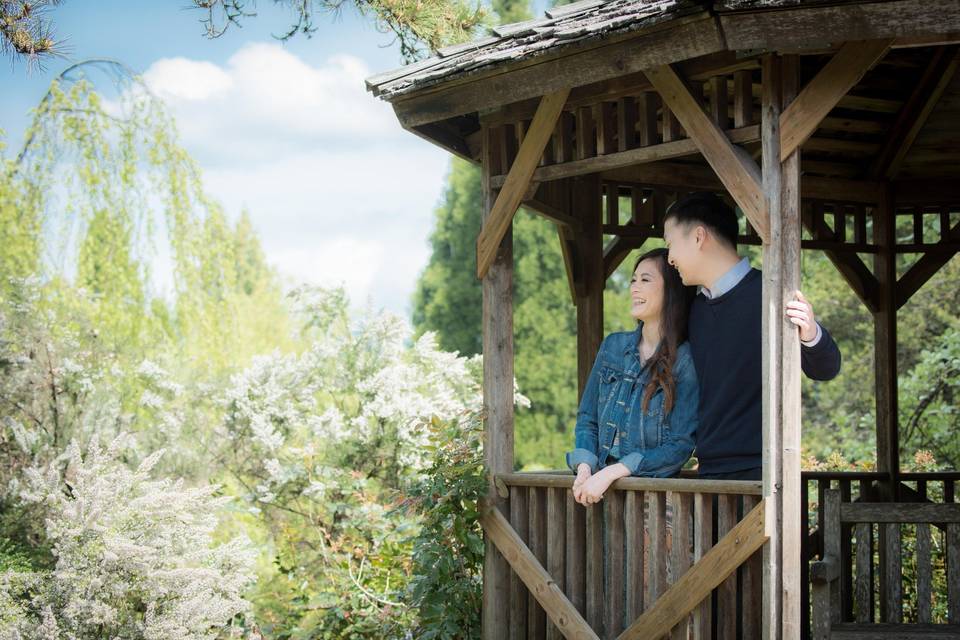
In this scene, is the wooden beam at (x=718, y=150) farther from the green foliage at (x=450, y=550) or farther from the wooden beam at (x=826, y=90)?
the green foliage at (x=450, y=550)

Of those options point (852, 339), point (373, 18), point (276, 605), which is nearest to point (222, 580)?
point (276, 605)

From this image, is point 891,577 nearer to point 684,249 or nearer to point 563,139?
point 684,249

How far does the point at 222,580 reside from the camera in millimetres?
6766

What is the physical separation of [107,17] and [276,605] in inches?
738

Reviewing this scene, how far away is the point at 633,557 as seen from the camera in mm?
5141

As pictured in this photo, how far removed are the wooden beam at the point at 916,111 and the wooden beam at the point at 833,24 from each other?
7.42 feet

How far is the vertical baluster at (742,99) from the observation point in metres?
4.84

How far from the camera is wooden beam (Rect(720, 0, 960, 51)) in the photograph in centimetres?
410

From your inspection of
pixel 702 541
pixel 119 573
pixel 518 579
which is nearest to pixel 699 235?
pixel 702 541

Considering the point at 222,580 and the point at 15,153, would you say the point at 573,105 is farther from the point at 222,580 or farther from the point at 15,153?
the point at 15,153

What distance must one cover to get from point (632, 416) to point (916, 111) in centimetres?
299

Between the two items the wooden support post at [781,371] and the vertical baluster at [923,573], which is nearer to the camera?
the wooden support post at [781,371]

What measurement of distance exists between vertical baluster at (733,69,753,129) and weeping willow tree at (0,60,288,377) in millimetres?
6594

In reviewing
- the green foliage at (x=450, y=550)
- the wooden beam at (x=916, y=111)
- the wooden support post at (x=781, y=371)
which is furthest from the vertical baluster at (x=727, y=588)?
the wooden beam at (x=916, y=111)
